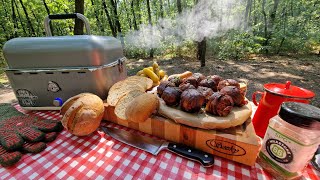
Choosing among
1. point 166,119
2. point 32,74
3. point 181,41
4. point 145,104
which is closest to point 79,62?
point 32,74

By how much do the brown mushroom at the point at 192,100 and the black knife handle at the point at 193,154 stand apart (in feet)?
0.67

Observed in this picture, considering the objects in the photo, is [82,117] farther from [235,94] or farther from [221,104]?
[235,94]

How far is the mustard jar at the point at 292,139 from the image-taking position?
56cm

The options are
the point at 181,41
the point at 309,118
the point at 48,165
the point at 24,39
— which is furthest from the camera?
the point at 181,41

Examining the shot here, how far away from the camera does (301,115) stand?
549 mm

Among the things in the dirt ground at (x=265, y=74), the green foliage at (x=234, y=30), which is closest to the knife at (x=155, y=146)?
the dirt ground at (x=265, y=74)

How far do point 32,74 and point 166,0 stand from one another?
17.7 m

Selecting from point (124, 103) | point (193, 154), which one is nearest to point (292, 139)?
point (193, 154)

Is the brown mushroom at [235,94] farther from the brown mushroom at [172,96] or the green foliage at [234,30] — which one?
the green foliage at [234,30]

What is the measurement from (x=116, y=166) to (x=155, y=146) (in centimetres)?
22

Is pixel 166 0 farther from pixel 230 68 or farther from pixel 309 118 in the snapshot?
pixel 309 118

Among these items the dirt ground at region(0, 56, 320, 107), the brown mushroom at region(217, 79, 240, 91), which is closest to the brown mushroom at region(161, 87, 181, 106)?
the brown mushroom at region(217, 79, 240, 91)

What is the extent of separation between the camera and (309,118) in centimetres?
54

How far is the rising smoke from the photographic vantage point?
23.3 ft
